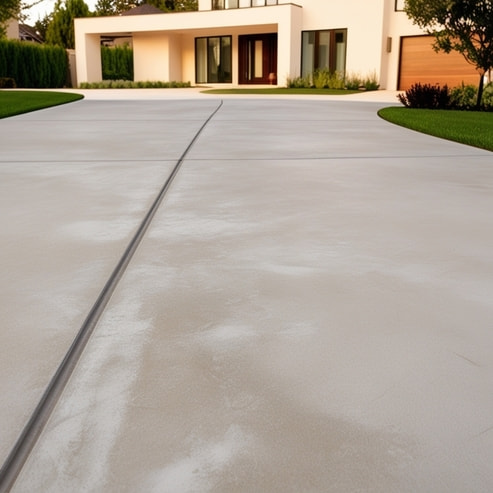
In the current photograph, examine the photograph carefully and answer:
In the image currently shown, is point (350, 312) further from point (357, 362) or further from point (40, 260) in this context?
point (40, 260)

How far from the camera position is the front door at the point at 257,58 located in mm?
29062

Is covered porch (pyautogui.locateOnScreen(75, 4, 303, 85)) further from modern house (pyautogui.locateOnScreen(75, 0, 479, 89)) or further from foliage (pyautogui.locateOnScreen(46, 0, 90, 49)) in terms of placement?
foliage (pyautogui.locateOnScreen(46, 0, 90, 49))

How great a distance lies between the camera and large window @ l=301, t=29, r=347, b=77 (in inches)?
1005

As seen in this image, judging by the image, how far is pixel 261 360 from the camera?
5.90ft

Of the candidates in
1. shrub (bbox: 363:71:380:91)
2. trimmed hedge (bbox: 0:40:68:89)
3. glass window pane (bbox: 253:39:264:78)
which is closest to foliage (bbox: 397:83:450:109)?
shrub (bbox: 363:71:380:91)

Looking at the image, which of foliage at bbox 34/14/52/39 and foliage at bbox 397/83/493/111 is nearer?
foliage at bbox 397/83/493/111

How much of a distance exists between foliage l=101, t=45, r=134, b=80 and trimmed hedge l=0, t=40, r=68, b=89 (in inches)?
117

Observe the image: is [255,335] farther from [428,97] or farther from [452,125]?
[428,97]

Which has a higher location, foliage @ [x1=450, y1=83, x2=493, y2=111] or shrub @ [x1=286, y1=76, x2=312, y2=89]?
shrub @ [x1=286, y1=76, x2=312, y2=89]

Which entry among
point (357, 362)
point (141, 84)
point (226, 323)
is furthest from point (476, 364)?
point (141, 84)

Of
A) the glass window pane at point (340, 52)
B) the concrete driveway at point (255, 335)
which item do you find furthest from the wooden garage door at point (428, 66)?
the concrete driveway at point (255, 335)

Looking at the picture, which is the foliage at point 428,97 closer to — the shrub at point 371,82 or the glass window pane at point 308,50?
the shrub at point 371,82

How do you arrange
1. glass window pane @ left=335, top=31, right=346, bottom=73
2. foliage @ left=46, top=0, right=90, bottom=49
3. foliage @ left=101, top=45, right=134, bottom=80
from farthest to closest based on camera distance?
foliage @ left=46, top=0, right=90, bottom=49 < foliage @ left=101, top=45, right=134, bottom=80 < glass window pane @ left=335, top=31, right=346, bottom=73

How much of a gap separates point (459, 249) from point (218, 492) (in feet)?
6.82
